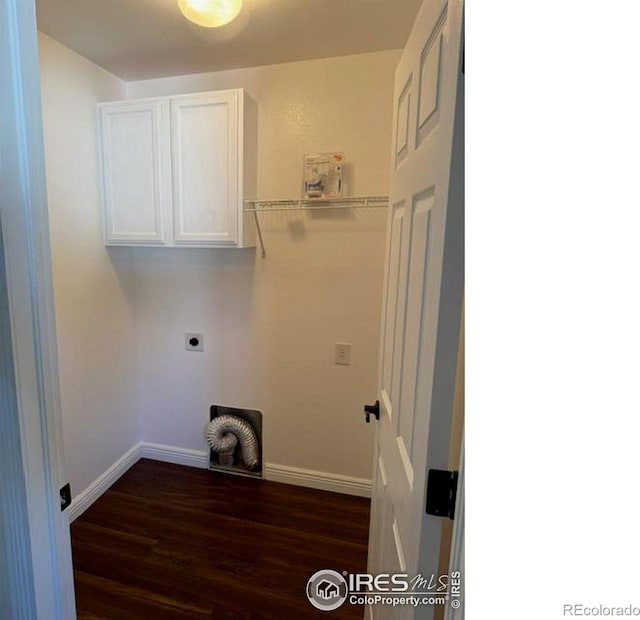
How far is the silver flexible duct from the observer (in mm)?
2455

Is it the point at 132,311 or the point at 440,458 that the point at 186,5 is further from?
the point at 132,311

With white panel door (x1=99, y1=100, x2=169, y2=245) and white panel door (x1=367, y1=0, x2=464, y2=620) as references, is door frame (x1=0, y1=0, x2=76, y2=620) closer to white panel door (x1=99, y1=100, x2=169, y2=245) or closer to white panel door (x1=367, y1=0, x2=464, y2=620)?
white panel door (x1=367, y1=0, x2=464, y2=620)

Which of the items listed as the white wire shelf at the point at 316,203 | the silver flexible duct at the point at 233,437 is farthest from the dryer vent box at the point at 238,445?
the white wire shelf at the point at 316,203

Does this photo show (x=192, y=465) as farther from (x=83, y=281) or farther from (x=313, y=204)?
(x=313, y=204)

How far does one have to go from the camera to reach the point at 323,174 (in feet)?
6.75

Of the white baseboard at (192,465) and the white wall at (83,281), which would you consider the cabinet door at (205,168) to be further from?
the white baseboard at (192,465)

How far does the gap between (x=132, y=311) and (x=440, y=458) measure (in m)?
2.38

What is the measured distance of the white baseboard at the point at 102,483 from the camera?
212 centimetres

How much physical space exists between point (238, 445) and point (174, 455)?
522mm

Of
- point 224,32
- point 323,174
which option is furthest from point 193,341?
point 224,32

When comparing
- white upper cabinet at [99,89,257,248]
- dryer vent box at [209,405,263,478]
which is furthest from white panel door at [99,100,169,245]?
dryer vent box at [209,405,263,478]
